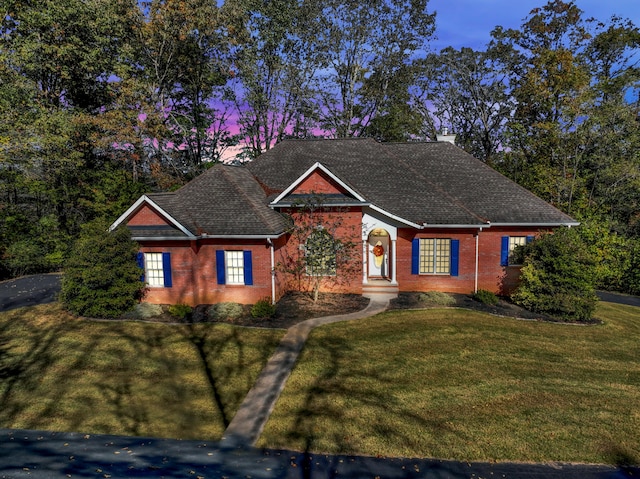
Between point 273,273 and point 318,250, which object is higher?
point 318,250

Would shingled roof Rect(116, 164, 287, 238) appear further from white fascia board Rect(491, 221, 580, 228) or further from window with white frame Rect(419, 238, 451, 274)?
white fascia board Rect(491, 221, 580, 228)

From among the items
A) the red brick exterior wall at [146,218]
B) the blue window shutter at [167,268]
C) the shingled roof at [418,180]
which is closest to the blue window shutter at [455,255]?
the shingled roof at [418,180]

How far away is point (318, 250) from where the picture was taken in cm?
1873

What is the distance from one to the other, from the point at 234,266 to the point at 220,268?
27.0 inches

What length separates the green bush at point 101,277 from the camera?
17188mm

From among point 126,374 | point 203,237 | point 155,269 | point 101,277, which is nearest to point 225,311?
point 203,237

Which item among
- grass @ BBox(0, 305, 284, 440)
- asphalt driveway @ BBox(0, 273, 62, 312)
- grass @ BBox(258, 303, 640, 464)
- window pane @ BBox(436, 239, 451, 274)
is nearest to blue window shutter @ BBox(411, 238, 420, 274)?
window pane @ BBox(436, 239, 451, 274)

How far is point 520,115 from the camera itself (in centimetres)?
3606

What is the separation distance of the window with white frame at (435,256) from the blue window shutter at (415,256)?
10.5 inches

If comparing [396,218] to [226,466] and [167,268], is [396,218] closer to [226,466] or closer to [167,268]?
[167,268]

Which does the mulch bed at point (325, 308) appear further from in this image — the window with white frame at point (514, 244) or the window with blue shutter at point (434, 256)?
the window with white frame at point (514, 244)

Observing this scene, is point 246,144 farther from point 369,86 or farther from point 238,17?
point 369,86

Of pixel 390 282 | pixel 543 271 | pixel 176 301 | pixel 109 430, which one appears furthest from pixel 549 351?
pixel 176 301

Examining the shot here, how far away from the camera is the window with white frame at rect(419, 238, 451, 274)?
20766 millimetres
